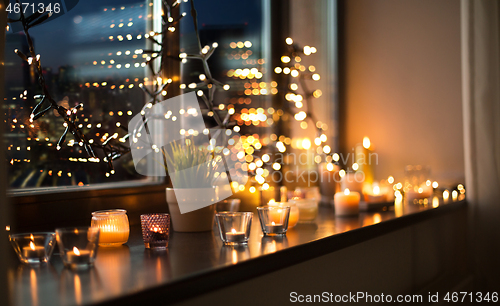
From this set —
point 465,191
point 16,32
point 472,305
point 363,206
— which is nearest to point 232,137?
point 363,206

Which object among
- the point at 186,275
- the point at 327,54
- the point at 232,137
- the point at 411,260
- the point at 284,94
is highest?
the point at 327,54

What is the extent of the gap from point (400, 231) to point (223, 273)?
108 centimetres

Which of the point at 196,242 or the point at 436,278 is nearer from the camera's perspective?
the point at 196,242

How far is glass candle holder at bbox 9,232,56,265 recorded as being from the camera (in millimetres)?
871

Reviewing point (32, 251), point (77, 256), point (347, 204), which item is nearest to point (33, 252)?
point (32, 251)

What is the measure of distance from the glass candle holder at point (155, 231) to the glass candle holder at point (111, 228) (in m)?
0.08

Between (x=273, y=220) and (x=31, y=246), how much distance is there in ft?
1.95

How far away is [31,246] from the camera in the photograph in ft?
2.87

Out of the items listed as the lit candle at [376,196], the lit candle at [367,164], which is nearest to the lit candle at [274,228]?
the lit candle at [376,196]

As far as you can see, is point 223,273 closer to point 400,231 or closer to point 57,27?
point 57,27

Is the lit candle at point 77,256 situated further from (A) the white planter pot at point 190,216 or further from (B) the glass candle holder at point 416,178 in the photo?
(B) the glass candle holder at point 416,178

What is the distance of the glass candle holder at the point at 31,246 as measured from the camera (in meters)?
0.87

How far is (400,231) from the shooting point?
1695 mm

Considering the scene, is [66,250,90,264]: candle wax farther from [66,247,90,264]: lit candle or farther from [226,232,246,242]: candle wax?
[226,232,246,242]: candle wax
